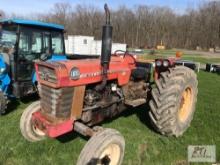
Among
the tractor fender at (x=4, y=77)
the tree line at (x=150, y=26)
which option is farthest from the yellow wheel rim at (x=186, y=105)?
the tree line at (x=150, y=26)

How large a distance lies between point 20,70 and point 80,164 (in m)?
3.84

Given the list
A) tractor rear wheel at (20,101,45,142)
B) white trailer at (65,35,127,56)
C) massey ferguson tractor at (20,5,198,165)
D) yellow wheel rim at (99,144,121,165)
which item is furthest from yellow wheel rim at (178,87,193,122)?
white trailer at (65,35,127,56)

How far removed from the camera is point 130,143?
5.10m

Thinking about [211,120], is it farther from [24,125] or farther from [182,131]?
[24,125]

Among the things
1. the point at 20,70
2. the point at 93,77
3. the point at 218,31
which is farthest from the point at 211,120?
the point at 218,31

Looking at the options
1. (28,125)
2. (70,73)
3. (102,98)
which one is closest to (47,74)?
(70,73)

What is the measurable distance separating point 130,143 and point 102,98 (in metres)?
0.95

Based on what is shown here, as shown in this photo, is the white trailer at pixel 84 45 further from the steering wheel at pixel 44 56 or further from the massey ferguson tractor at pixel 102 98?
the massey ferguson tractor at pixel 102 98

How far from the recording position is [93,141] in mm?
3887

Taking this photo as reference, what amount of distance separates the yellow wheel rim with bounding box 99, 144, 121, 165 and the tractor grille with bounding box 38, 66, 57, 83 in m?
1.16

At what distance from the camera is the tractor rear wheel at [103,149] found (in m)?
3.79

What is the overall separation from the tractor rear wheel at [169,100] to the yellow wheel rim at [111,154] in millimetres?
1083

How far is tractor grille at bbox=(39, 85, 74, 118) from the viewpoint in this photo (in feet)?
13.5

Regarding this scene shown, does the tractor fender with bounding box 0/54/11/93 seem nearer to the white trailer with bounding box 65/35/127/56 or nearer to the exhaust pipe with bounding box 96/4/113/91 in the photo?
the exhaust pipe with bounding box 96/4/113/91
